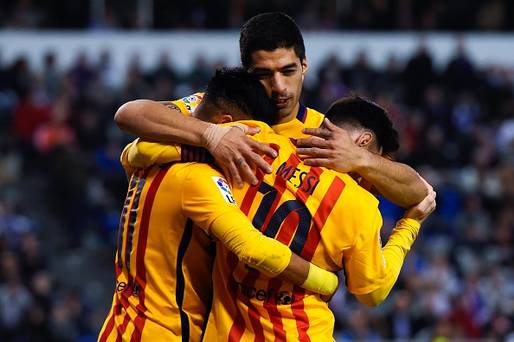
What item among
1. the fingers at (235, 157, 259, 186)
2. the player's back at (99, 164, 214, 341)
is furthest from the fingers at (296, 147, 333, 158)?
the player's back at (99, 164, 214, 341)

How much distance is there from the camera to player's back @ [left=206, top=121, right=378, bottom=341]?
4.43 meters

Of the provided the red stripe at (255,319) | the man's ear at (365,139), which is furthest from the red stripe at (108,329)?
the man's ear at (365,139)

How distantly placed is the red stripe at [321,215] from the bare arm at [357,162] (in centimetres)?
9

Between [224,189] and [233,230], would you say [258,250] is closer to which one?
[233,230]

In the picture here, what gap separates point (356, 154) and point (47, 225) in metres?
9.68

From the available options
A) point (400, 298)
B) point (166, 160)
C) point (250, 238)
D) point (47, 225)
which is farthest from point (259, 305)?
point (47, 225)

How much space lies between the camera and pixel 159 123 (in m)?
4.56

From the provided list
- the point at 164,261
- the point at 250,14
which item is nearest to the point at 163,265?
the point at 164,261

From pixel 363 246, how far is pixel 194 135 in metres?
0.76

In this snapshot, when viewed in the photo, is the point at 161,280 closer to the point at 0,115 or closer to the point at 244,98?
the point at 244,98

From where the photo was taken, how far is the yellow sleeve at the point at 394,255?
4562 millimetres

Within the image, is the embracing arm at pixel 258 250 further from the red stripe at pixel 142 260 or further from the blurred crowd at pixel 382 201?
the blurred crowd at pixel 382 201

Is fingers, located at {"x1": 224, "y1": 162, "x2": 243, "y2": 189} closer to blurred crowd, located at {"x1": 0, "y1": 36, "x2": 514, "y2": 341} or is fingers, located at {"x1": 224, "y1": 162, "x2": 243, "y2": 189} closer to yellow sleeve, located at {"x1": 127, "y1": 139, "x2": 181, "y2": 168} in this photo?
yellow sleeve, located at {"x1": 127, "y1": 139, "x2": 181, "y2": 168}

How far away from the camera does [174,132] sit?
4504 mm
